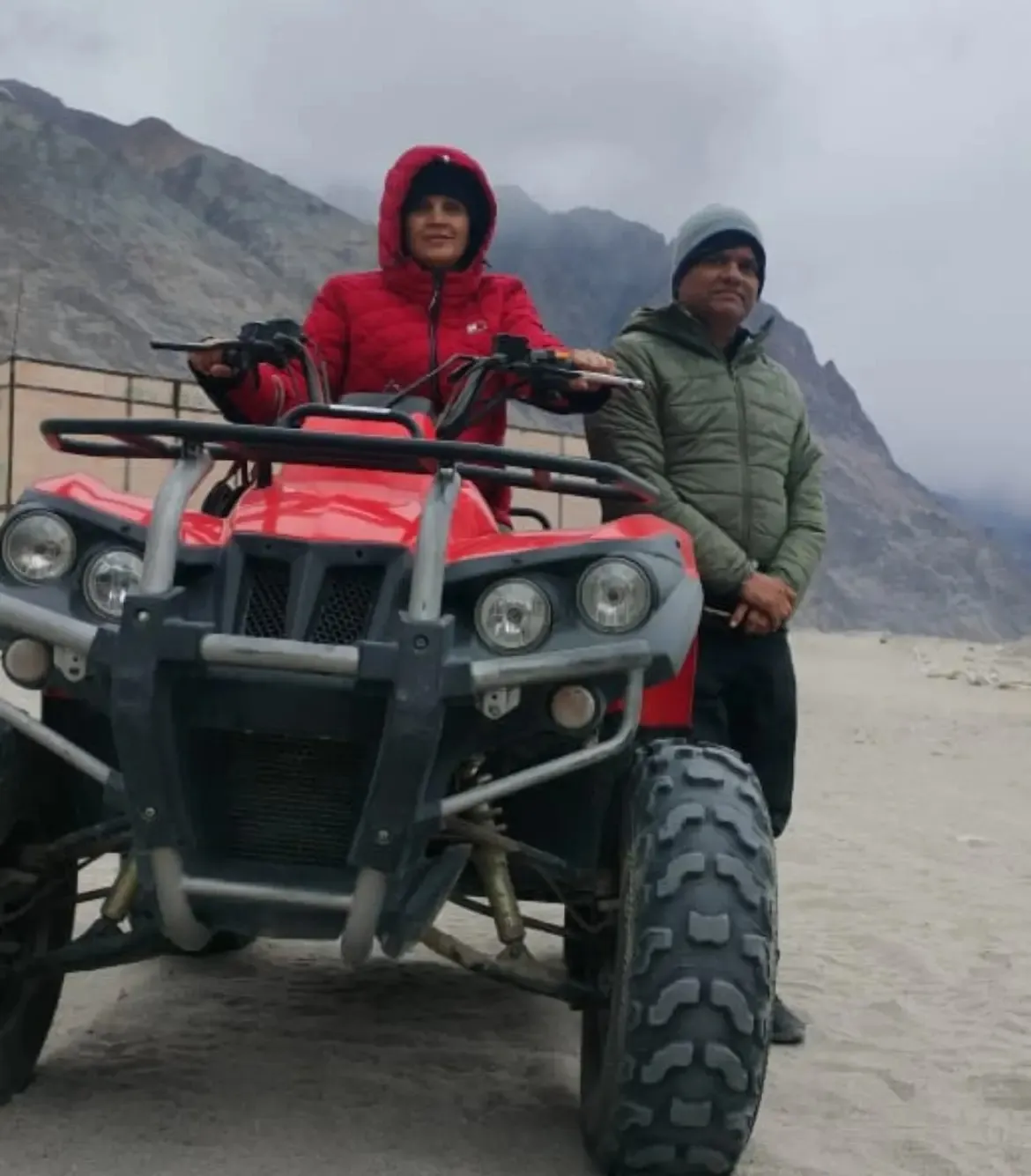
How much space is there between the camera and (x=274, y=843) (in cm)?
289

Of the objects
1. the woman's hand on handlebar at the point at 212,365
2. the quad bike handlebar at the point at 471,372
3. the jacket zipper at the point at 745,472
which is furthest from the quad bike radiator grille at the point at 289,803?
the jacket zipper at the point at 745,472

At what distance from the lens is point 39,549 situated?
2.95 metres

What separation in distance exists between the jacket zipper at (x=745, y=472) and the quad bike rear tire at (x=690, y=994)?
5.21 feet

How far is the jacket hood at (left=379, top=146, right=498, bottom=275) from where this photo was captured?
4375mm

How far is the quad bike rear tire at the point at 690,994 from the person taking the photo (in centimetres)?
282

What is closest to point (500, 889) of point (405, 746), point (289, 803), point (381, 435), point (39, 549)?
point (289, 803)

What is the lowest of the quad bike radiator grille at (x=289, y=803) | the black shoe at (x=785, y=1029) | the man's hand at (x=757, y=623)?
the black shoe at (x=785, y=1029)

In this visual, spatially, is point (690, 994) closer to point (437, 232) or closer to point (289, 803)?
point (289, 803)

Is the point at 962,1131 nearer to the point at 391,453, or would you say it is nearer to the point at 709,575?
the point at 709,575

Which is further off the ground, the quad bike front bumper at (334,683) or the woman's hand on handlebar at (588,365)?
the woman's hand on handlebar at (588,365)

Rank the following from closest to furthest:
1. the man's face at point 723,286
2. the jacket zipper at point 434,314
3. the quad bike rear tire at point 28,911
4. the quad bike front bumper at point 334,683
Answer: the quad bike front bumper at point 334,683 → the quad bike rear tire at point 28,911 → the jacket zipper at point 434,314 → the man's face at point 723,286

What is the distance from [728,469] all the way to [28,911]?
2.20m

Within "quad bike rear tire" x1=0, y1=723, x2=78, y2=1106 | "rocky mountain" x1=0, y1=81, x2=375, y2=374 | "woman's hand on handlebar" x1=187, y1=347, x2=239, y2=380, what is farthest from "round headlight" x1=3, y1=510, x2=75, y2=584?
"rocky mountain" x1=0, y1=81, x2=375, y2=374

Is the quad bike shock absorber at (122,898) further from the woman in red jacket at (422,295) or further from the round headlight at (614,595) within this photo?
the woman in red jacket at (422,295)
